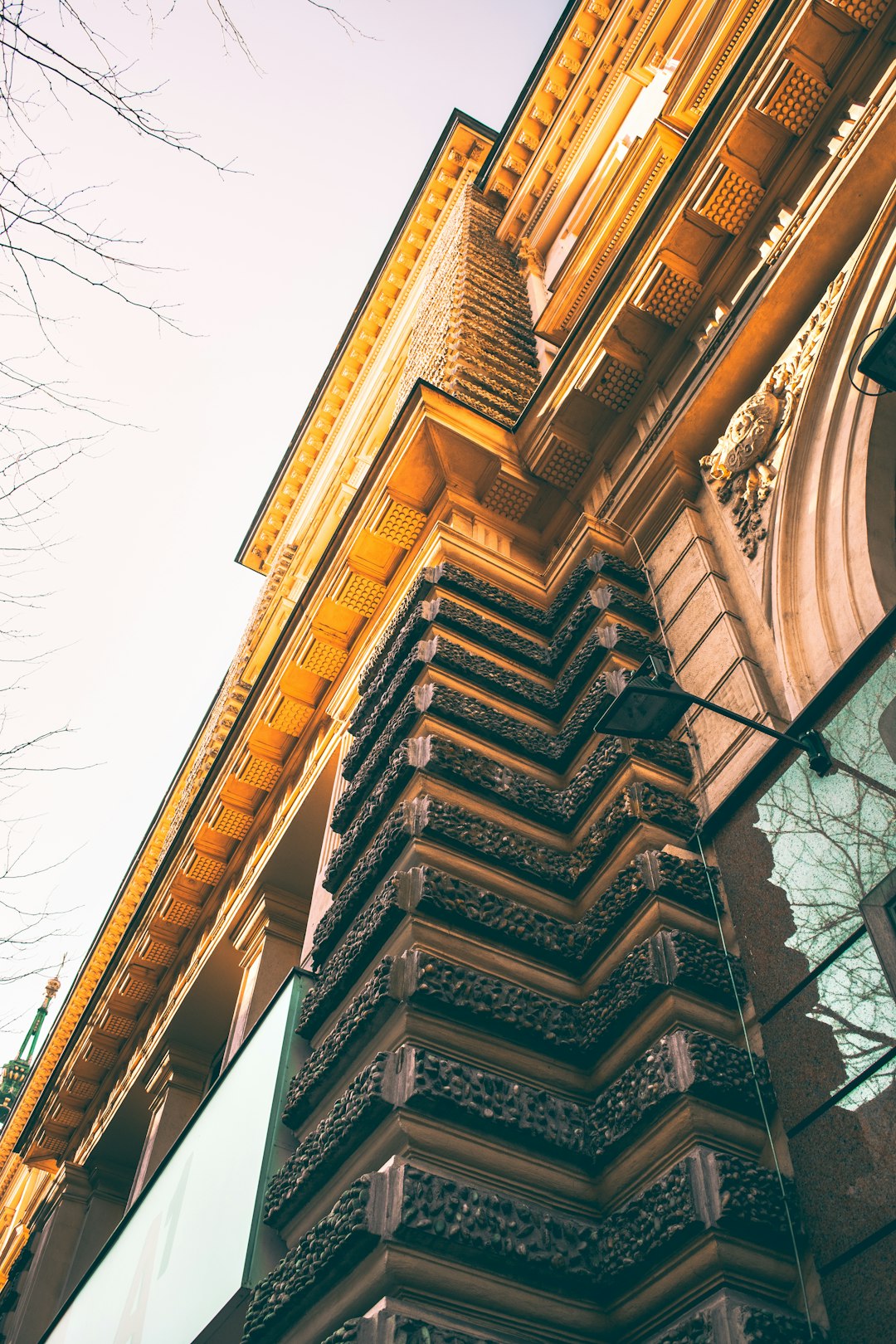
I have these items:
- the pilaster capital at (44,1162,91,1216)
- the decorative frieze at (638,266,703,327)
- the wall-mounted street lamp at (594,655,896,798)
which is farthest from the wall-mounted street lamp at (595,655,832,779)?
the pilaster capital at (44,1162,91,1216)

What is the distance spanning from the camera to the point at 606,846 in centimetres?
564

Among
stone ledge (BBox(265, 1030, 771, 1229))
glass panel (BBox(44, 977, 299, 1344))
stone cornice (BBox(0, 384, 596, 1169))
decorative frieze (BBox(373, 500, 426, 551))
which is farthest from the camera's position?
decorative frieze (BBox(373, 500, 426, 551))

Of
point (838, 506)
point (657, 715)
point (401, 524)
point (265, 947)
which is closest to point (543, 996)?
point (657, 715)

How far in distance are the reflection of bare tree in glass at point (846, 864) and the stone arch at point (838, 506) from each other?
31.8 inches

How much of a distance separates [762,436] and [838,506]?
1.10 meters

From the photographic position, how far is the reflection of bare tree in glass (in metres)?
4.02

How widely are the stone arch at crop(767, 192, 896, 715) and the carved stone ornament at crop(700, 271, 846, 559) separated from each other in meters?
0.15

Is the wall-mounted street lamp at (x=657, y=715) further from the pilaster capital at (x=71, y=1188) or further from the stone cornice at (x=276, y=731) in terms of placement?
the pilaster capital at (x=71, y=1188)

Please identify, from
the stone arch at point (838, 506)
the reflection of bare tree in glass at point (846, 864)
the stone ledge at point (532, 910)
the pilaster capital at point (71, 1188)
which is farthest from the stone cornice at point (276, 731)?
the reflection of bare tree in glass at point (846, 864)

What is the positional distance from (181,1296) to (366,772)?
3.23 m

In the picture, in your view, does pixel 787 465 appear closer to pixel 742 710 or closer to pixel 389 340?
pixel 742 710

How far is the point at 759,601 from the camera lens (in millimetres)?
6270

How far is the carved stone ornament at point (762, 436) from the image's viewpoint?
6.57 meters

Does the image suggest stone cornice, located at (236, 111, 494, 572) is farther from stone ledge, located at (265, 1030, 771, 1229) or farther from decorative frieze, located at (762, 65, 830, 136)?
stone ledge, located at (265, 1030, 771, 1229)
